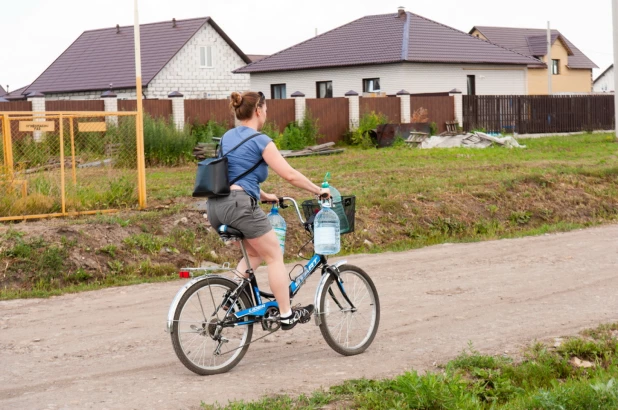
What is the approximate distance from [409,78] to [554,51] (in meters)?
30.4

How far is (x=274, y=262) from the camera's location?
22.6 feet

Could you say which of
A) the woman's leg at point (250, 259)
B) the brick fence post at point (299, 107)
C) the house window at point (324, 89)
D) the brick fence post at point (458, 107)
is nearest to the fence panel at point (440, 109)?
the brick fence post at point (458, 107)

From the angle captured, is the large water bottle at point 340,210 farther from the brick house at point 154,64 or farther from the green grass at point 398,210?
the brick house at point 154,64

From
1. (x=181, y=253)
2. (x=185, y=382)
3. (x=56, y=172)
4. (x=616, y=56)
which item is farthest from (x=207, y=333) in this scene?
(x=616, y=56)

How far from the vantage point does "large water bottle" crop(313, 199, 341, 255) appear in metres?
7.05

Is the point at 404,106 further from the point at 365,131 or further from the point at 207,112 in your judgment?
the point at 207,112

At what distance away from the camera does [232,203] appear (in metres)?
6.64

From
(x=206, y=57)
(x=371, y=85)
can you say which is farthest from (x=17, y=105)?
(x=206, y=57)

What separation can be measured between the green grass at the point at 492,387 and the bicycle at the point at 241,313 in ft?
2.66

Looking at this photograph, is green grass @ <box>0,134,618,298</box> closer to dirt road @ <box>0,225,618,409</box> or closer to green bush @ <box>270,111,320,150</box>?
dirt road @ <box>0,225,618,409</box>

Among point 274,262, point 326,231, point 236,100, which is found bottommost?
point 274,262

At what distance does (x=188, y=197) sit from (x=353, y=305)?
848cm

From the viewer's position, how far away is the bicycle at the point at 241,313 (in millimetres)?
6609

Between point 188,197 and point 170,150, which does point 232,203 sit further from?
point 170,150
